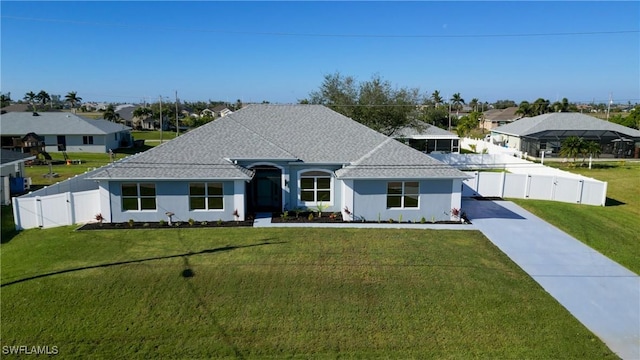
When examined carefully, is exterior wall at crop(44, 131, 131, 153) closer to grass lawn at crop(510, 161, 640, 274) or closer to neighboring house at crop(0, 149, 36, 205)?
neighboring house at crop(0, 149, 36, 205)

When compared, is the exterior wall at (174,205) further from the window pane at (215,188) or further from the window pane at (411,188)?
the window pane at (411,188)

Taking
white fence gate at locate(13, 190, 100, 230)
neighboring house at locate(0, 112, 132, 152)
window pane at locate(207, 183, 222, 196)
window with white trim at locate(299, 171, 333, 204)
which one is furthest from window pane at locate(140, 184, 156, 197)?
neighboring house at locate(0, 112, 132, 152)

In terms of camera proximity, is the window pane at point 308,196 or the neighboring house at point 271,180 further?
the window pane at point 308,196

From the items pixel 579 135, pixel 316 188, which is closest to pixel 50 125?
pixel 316 188

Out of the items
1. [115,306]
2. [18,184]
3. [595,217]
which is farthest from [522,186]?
[18,184]

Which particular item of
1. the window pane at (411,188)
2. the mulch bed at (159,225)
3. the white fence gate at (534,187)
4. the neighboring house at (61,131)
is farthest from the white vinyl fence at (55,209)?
the neighboring house at (61,131)
